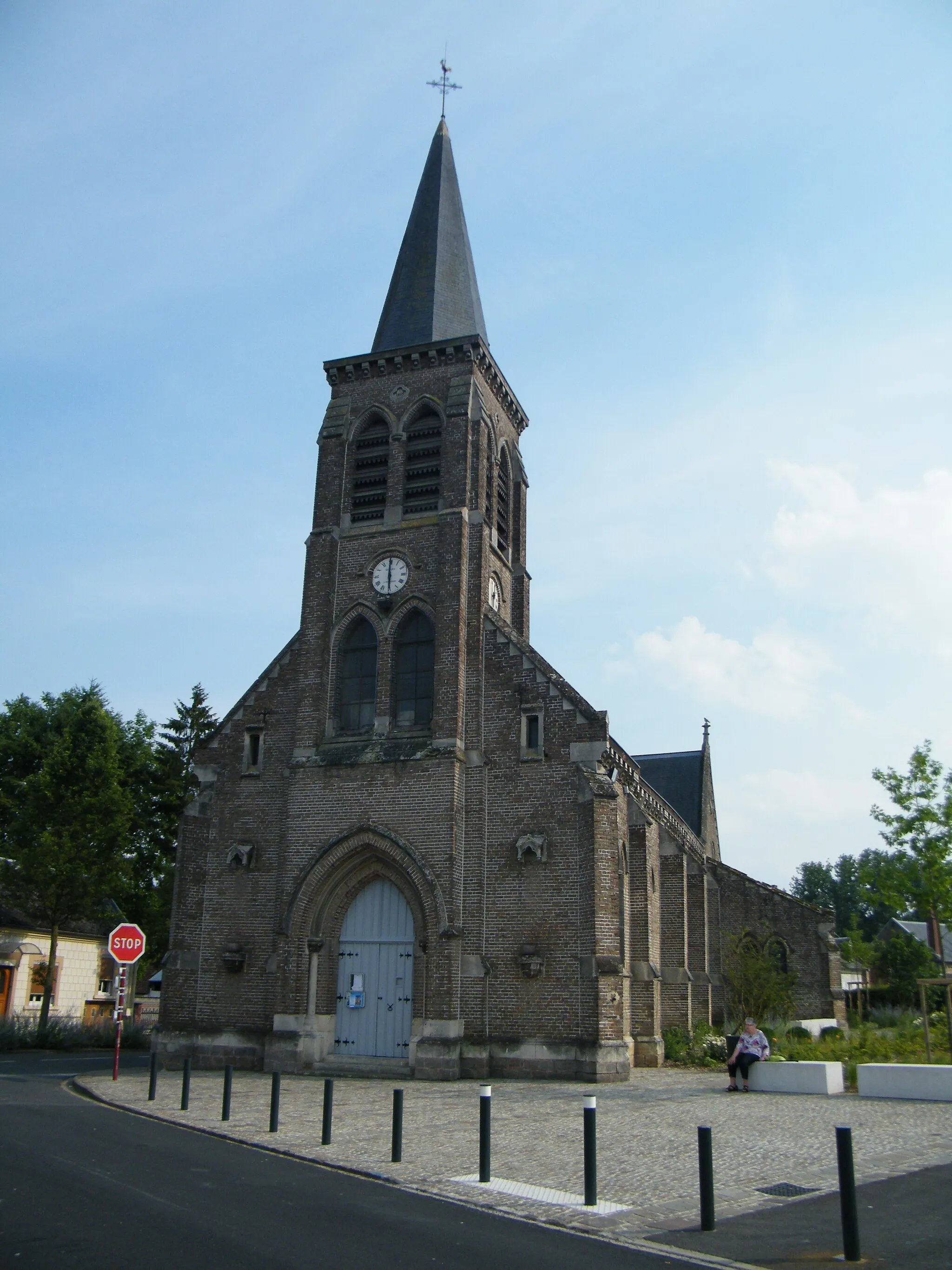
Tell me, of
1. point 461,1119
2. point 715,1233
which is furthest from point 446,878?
point 715,1233

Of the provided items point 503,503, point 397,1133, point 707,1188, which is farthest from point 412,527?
point 707,1188

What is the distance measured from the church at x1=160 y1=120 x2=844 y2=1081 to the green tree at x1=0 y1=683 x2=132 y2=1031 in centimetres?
1002

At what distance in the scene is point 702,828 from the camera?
3816 cm

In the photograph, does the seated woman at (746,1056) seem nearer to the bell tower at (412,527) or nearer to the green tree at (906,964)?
the bell tower at (412,527)

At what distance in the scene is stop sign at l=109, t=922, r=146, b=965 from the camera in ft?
61.8

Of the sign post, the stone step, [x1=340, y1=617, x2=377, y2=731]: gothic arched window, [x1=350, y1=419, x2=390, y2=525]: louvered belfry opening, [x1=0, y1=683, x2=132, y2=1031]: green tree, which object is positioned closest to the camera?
the sign post

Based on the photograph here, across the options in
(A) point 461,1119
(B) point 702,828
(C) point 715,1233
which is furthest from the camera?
(B) point 702,828

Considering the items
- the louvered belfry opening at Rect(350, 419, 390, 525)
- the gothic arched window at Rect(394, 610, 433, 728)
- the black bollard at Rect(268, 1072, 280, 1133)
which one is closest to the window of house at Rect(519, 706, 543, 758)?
the gothic arched window at Rect(394, 610, 433, 728)

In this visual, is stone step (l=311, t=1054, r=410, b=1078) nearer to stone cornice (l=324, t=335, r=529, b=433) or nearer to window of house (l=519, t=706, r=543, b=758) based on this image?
window of house (l=519, t=706, r=543, b=758)

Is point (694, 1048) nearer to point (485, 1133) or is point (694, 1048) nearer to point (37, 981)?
point (485, 1133)

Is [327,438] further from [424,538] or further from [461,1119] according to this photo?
[461,1119]

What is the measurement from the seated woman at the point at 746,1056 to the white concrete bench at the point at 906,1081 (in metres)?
1.58

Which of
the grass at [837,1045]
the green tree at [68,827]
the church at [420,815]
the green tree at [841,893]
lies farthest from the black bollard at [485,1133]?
the green tree at [841,893]

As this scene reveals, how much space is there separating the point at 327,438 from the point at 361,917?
11348 millimetres
